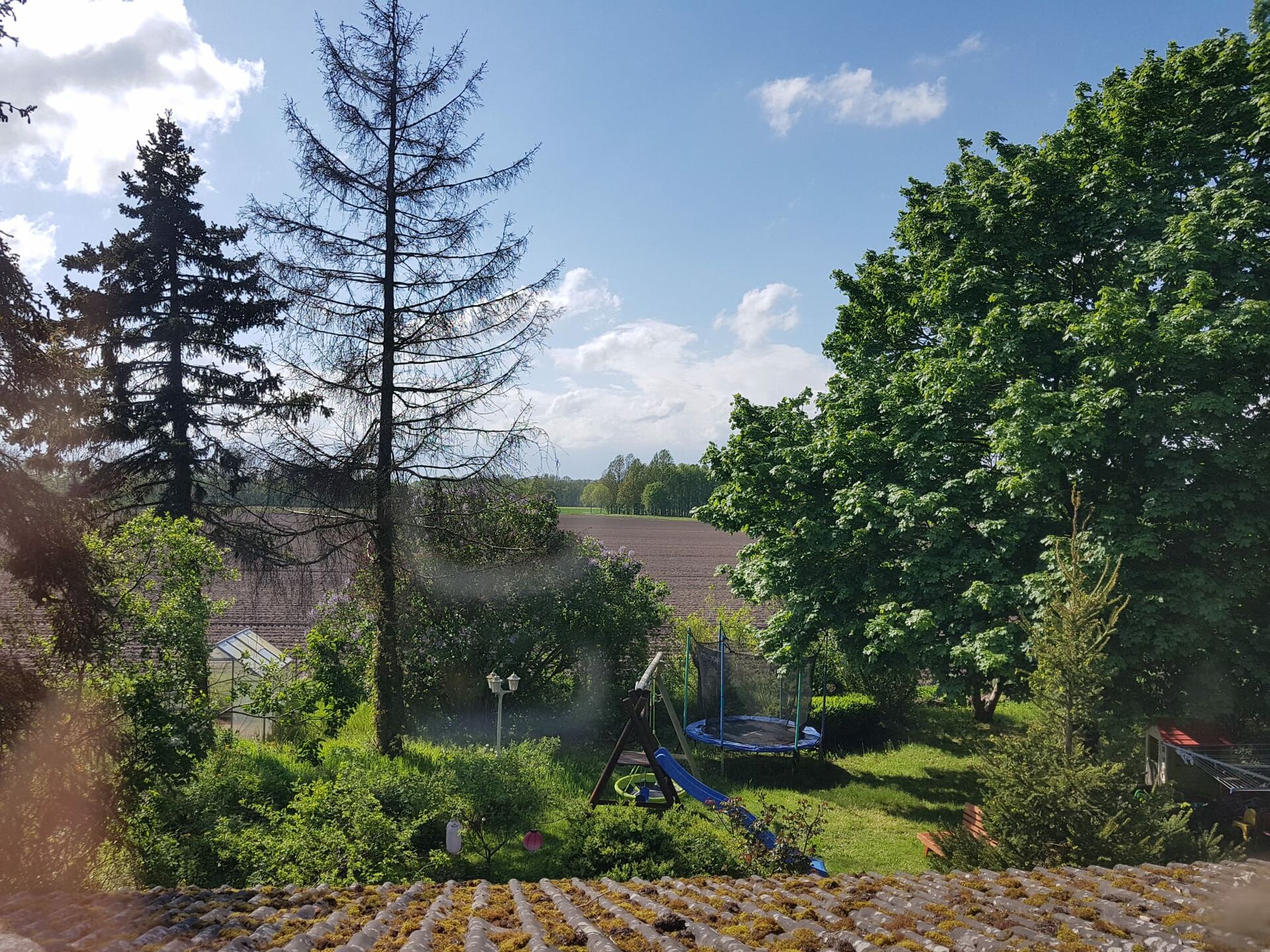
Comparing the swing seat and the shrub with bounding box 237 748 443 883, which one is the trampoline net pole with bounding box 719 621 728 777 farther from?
the shrub with bounding box 237 748 443 883

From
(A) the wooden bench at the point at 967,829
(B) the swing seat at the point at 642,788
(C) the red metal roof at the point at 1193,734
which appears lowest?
(B) the swing seat at the point at 642,788

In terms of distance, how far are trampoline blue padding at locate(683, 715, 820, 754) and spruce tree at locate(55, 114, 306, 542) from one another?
11410mm

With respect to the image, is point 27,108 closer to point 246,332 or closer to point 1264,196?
point 246,332

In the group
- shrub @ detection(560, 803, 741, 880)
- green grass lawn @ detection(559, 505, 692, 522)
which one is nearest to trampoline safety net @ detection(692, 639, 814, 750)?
shrub @ detection(560, 803, 741, 880)

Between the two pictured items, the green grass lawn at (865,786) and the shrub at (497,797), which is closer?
the shrub at (497,797)

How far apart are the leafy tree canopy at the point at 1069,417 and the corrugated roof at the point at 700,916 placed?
5.80 meters

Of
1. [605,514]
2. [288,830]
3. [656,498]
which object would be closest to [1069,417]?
[288,830]

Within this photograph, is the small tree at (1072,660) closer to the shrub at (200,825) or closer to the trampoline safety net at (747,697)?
the trampoline safety net at (747,697)

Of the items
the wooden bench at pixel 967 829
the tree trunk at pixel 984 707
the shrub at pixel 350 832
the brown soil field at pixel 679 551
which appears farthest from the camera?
the brown soil field at pixel 679 551

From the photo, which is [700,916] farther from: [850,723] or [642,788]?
[850,723]

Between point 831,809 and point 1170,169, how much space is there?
39.3 feet

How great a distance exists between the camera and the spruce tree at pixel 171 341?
16.8m

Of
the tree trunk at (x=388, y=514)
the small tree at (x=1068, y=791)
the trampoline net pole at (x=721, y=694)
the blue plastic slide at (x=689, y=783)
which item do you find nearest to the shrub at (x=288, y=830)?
the tree trunk at (x=388, y=514)

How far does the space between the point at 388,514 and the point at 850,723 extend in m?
12.2
